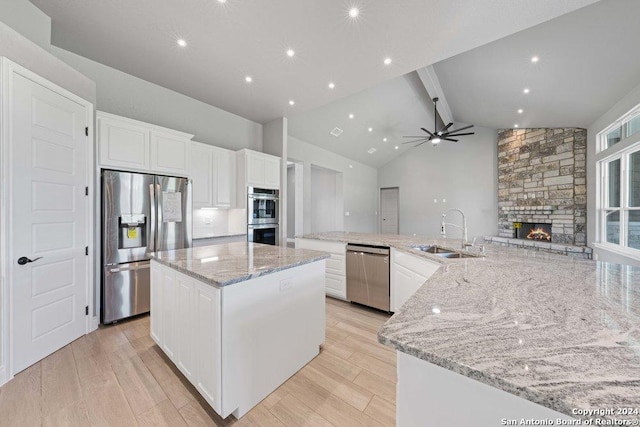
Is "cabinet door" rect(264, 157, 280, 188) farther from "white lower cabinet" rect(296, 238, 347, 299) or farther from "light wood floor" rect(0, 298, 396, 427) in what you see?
"light wood floor" rect(0, 298, 396, 427)

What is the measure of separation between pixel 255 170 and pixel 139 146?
159cm

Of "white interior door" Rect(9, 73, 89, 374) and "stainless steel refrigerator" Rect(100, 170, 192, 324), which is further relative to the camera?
"stainless steel refrigerator" Rect(100, 170, 192, 324)

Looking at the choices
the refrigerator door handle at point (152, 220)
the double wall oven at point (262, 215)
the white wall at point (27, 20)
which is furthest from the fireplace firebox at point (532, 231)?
the white wall at point (27, 20)

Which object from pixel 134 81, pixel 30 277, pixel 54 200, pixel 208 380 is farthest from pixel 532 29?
pixel 30 277

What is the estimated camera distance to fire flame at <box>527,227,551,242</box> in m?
5.72

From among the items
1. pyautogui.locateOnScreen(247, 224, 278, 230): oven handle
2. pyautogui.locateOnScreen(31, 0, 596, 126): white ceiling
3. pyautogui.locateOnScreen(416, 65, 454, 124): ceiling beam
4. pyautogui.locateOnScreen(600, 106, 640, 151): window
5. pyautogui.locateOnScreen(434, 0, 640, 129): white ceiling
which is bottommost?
pyautogui.locateOnScreen(247, 224, 278, 230): oven handle

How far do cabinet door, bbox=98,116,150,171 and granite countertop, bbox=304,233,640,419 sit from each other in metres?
3.20

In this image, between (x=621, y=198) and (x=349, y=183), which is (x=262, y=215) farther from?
(x=621, y=198)

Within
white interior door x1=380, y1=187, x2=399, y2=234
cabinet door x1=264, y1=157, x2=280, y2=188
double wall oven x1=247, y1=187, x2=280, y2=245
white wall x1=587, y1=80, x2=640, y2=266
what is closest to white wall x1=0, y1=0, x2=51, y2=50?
double wall oven x1=247, y1=187, x2=280, y2=245

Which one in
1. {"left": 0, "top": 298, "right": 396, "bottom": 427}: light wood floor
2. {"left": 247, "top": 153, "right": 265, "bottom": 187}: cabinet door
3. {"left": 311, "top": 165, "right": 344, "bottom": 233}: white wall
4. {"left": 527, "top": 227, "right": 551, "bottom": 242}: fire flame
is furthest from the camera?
{"left": 311, "top": 165, "right": 344, "bottom": 233}: white wall

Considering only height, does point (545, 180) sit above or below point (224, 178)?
above

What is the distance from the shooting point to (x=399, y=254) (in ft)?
9.02

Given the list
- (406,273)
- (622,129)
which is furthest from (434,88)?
(406,273)

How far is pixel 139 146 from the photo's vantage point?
281 centimetres
